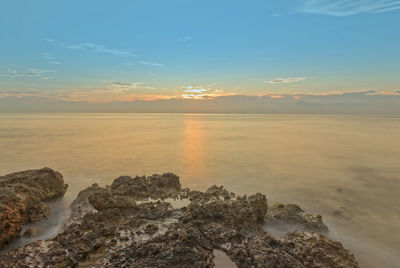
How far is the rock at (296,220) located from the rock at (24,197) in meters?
5.38

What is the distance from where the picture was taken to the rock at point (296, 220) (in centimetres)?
562

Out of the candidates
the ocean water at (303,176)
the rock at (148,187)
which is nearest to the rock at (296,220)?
the ocean water at (303,176)

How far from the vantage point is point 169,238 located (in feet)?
12.9

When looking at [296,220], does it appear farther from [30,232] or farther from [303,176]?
[303,176]

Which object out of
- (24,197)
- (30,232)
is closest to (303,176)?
(30,232)

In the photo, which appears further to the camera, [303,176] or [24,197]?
[303,176]

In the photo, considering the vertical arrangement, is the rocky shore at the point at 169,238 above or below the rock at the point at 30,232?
above

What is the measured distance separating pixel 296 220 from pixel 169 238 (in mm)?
3408

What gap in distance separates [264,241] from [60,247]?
3454mm

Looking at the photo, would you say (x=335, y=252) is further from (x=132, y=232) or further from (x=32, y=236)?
(x=32, y=236)

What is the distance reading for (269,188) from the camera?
945 centimetres

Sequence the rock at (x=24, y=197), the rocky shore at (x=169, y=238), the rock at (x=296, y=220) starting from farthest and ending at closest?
the rock at (x=296, y=220)
the rock at (x=24, y=197)
the rocky shore at (x=169, y=238)

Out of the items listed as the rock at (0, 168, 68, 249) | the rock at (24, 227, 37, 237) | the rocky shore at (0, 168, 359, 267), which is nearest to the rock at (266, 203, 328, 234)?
the rocky shore at (0, 168, 359, 267)

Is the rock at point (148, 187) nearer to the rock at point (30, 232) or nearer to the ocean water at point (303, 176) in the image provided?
the ocean water at point (303, 176)
